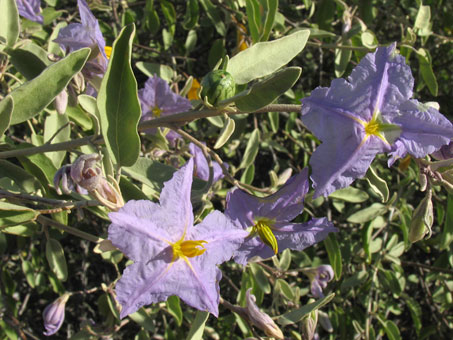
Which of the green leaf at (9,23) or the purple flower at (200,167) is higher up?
the green leaf at (9,23)

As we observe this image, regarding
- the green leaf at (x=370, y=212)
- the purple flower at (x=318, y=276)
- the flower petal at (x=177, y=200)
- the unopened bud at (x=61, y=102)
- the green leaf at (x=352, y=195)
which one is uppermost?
the unopened bud at (x=61, y=102)

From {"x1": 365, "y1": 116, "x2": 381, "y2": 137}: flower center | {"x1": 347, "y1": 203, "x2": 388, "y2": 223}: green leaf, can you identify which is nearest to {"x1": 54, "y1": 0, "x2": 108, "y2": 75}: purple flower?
{"x1": 365, "y1": 116, "x2": 381, "y2": 137}: flower center

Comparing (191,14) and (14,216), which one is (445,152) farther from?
(191,14)

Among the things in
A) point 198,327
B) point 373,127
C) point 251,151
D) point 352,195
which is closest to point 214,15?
point 251,151

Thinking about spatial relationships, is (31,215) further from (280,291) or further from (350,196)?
(350,196)

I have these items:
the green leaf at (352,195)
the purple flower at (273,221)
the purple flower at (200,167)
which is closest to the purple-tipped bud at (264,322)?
the purple flower at (273,221)

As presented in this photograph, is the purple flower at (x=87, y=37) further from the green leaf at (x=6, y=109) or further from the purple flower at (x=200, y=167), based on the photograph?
the purple flower at (x=200, y=167)

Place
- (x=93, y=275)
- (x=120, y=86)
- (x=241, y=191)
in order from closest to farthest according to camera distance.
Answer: (x=120, y=86) < (x=241, y=191) < (x=93, y=275)

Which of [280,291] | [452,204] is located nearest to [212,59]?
[280,291]
